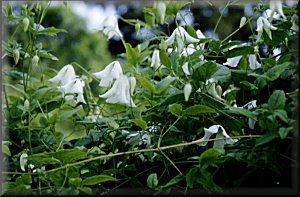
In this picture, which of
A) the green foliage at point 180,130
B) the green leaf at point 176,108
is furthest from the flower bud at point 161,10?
the green leaf at point 176,108

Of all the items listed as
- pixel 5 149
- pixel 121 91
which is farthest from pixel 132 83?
pixel 5 149

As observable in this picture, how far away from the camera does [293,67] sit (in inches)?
23.8

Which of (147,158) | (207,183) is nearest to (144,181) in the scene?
(147,158)

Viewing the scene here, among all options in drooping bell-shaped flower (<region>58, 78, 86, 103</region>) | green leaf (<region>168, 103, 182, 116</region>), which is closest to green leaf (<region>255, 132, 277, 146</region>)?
green leaf (<region>168, 103, 182, 116</region>)

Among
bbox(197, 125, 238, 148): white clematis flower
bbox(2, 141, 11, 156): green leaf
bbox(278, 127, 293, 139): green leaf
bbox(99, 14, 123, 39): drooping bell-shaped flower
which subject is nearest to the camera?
bbox(278, 127, 293, 139): green leaf

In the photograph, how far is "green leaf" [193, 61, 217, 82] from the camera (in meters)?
0.57

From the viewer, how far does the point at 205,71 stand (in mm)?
583

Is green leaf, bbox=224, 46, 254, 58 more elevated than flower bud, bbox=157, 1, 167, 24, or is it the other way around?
flower bud, bbox=157, 1, 167, 24

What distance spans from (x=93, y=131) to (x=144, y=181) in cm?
11

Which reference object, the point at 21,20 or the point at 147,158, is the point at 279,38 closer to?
the point at 147,158

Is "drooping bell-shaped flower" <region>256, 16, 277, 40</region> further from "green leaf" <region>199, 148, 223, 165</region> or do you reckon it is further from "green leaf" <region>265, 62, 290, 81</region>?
A: "green leaf" <region>199, 148, 223, 165</region>

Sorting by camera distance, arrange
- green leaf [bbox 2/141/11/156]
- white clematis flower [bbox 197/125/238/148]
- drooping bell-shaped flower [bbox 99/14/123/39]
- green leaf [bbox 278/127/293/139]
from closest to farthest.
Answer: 1. green leaf [bbox 278/127/293/139]
2. white clematis flower [bbox 197/125/238/148]
3. green leaf [bbox 2/141/11/156]
4. drooping bell-shaped flower [bbox 99/14/123/39]

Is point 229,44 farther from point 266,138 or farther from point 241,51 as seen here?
point 266,138

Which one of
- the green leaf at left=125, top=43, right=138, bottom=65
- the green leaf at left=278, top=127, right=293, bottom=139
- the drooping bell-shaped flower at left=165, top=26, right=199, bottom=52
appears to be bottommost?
the green leaf at left=278, top=127, right=293, bottom=139
